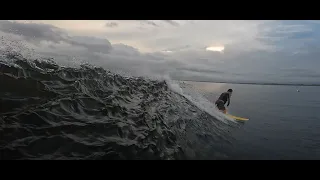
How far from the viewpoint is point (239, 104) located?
23.7 feet

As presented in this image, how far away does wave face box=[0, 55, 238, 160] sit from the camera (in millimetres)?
3100

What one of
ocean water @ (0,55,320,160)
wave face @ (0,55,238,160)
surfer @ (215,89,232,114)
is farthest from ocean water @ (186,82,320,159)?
wave face @ (0,55,238,160)

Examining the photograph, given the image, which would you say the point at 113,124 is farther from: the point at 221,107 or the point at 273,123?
the point at 273,123

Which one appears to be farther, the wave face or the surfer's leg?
the surfer's leg

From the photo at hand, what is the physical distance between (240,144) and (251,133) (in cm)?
94

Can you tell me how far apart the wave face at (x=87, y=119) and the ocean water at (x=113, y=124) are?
11mm

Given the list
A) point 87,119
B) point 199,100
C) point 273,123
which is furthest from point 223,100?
point 87,119

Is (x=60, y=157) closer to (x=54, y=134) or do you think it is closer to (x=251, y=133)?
(x=54, y=134)

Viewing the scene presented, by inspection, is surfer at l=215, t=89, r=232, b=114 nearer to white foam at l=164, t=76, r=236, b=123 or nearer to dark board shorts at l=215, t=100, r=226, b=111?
dark board shorts at l=215, t=100, r=226, b=111

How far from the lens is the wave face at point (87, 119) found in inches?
122

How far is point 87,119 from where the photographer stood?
3.60 m

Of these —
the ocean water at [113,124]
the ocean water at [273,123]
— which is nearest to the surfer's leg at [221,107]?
the ocean water at [273,123]

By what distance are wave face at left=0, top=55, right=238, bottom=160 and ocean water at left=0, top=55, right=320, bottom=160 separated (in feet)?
0.04

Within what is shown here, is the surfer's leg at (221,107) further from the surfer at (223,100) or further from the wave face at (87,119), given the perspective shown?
the wave face at (87,119)
